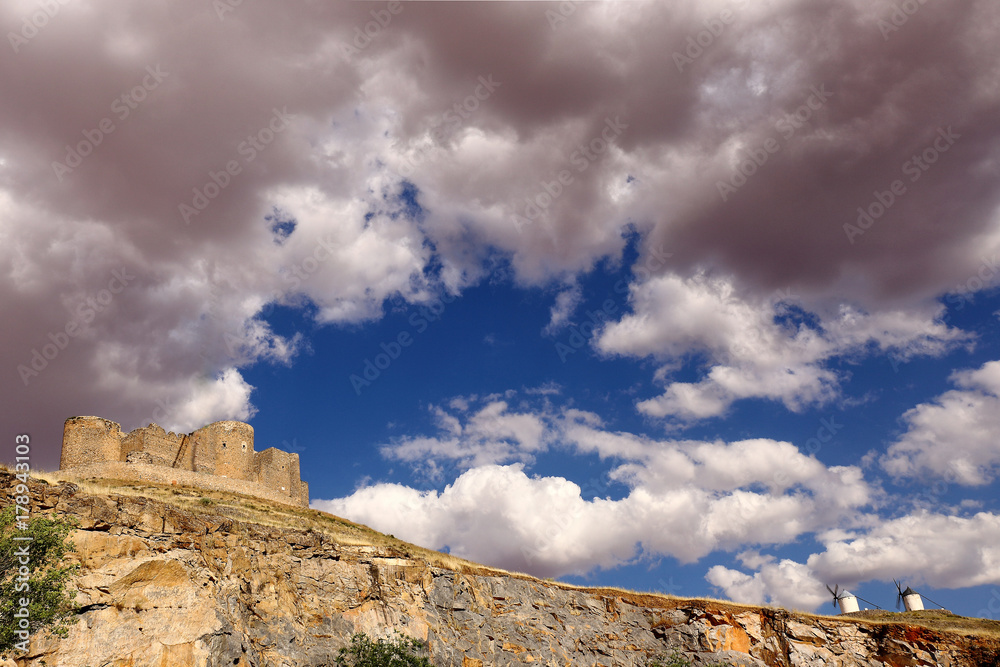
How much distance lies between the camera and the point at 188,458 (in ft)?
214

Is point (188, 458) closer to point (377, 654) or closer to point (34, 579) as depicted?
Answer: point (377, 654)

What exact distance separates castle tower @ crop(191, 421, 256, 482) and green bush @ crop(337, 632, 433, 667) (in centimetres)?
3792

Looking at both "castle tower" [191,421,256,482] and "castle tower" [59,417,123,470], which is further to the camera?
"castle tower" [191,421,256,482]

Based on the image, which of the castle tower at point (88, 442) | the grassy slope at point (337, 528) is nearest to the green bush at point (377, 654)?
the grassy slope at point (337, 528)

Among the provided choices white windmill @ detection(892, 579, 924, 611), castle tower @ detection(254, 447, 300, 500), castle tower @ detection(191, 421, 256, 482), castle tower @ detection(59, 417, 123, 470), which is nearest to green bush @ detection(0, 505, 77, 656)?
castle tower @ detection(59, 417, 123, 470)

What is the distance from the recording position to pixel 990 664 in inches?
1993

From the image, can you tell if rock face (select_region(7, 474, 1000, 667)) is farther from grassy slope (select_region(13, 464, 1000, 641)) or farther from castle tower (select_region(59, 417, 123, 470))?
castle tower (select_region(59, 417, 123, 470))

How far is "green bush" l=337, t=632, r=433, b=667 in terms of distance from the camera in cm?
3369

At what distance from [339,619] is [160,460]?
36.1 m

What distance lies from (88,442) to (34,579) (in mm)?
38386

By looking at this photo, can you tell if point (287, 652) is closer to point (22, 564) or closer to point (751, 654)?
point (22, 564)

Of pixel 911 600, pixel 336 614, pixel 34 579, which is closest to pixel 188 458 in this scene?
pixel 336 614

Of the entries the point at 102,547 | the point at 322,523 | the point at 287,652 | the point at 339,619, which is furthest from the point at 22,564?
the point at 322,523

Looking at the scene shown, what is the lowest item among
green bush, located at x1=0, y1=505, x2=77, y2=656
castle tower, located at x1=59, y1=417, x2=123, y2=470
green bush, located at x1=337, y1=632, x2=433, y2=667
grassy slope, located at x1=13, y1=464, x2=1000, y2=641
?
green bush, located at x1=337, y1=632, x2=433, y2=667
